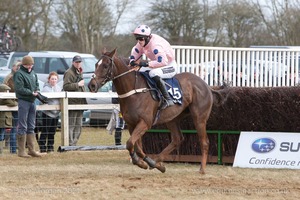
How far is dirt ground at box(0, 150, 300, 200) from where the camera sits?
10.5 m

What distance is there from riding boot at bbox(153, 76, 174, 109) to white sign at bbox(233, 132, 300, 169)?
1.83 m

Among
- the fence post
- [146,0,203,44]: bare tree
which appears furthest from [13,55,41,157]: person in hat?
[146,0,203,44]: bare tree

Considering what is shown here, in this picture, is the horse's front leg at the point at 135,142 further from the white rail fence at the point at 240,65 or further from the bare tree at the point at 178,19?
the bare tree at the point at 178,19

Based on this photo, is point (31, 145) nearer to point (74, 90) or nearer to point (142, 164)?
point (74, 90)

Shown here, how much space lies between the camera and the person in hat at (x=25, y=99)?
1511cm

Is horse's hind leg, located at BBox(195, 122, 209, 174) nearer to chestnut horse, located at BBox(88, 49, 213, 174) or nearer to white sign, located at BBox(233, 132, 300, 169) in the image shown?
chestnut horse, located at BBox(88, 49, 213, 174)

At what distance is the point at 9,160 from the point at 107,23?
3161 centimetres

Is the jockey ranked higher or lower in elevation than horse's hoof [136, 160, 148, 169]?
higher

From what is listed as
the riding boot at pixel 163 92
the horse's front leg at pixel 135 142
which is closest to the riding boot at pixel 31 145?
the horse's front leg at pixel 135 142

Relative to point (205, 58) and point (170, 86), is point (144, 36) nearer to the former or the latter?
point (170, 86)

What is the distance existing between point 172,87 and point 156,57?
0.66 m

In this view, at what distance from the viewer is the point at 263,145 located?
13.9 meters

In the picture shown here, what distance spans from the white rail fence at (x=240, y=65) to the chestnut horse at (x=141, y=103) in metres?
1.70

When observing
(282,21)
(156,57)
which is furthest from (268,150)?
(282,21)
